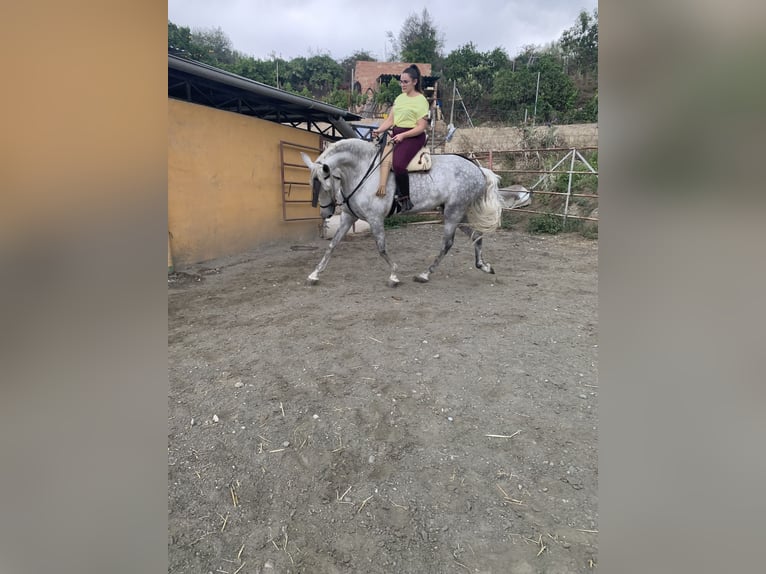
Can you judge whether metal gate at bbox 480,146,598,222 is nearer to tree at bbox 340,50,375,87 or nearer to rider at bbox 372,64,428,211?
rider at bbox 372,64,428,211

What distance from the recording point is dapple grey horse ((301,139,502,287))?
4238 millimetres

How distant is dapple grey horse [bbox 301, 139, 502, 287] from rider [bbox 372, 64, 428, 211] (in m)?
0.10

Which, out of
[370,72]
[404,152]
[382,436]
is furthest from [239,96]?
[370,72]

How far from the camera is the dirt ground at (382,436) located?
139 cm

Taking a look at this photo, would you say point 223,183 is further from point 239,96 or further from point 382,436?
point 382,436

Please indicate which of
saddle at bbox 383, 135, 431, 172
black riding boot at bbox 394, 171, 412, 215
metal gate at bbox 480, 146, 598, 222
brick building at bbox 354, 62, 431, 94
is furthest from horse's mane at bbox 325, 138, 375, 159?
brick building at bbox 354, 62, 431, 94

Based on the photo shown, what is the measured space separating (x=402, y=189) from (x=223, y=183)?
308 centimetres

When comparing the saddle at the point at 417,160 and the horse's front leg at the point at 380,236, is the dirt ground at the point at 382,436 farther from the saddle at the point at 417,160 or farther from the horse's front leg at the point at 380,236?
the saddle at the point at 417,160

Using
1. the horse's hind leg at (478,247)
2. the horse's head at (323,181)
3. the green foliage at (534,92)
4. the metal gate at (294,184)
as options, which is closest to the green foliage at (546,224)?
the horse's hind leg at (478,247)
